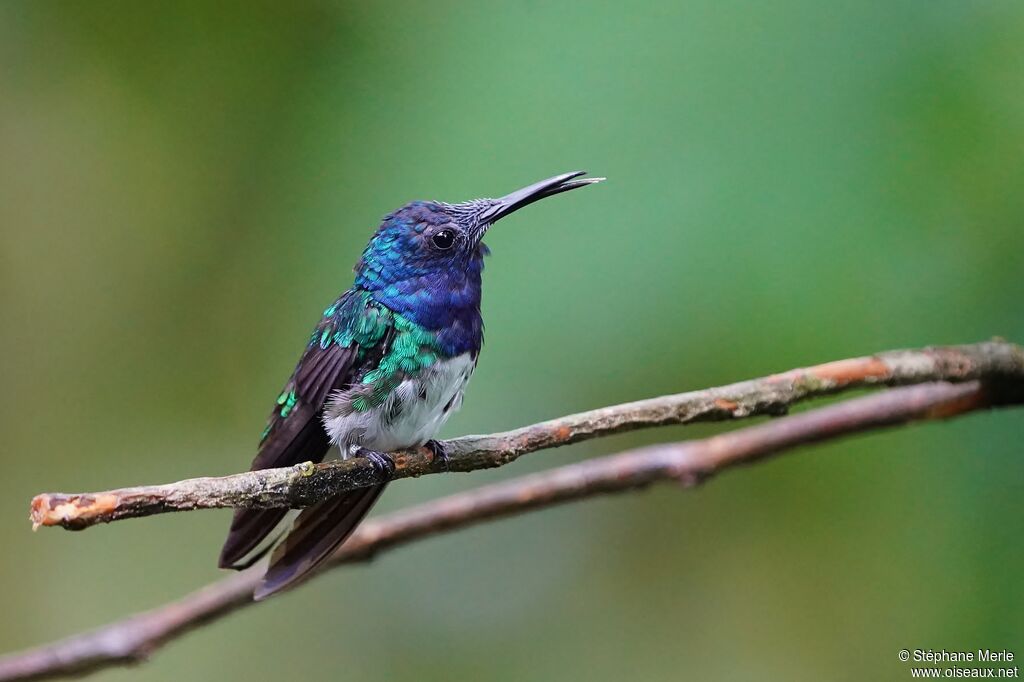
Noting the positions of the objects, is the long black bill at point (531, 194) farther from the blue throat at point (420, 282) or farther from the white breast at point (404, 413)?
the white breast at point (404, 413)

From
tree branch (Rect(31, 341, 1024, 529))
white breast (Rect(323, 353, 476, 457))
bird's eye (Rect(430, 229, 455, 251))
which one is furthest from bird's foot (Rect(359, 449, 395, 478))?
bird's eye (Rect(430, 229, 455, 251))

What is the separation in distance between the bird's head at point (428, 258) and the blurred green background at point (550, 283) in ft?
0.67

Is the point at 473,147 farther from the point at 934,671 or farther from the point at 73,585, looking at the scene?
the point at 73,585

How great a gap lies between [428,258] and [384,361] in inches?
8.3

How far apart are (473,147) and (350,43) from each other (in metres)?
0.67

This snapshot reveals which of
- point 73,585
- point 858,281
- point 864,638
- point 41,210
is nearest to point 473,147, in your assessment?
point 858,281

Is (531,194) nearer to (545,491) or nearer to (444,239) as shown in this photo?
(444,239)

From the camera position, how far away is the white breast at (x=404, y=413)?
5.31ft

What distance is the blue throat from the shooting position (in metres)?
1.66

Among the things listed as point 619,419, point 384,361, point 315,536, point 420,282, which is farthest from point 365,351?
point 619,419

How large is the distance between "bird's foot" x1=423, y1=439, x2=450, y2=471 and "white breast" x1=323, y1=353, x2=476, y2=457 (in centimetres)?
5

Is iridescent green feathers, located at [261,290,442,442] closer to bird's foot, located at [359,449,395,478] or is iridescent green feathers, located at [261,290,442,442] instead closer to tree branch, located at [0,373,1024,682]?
bird's foot, located at [359,449,395,478]

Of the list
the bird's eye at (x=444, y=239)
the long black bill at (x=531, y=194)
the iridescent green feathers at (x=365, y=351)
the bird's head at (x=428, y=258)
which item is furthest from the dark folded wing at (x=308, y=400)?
the long black bill at (x=531, y=194)

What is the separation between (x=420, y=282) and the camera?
5.54ft
